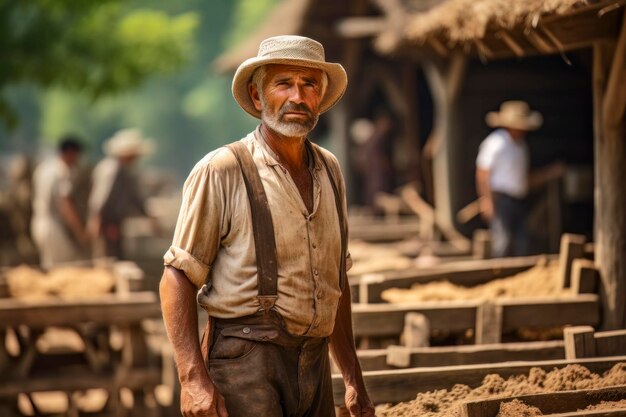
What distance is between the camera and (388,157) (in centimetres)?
1883

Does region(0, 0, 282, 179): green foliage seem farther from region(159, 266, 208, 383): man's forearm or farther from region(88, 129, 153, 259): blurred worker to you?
region(159, 266, 208, 383): man's forearm

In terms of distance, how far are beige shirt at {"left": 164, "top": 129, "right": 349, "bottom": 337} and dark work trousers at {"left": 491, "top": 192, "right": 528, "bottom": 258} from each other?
7.72 m

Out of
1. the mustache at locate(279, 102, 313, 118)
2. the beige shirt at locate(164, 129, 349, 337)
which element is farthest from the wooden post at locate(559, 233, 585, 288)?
the mustache at locate(279, 102, 313, 118)

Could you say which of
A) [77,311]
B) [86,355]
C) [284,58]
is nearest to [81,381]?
[86,355]

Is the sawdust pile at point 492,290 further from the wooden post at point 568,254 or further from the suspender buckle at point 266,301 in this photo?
the suspender buckle at point 266,301

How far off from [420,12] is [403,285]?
4826mm

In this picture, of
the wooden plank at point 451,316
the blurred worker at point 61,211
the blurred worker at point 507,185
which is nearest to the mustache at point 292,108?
the wooden plank at point 451,316

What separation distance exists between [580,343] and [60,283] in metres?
6.39

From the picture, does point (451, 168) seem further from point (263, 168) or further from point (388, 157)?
point (263, 168)

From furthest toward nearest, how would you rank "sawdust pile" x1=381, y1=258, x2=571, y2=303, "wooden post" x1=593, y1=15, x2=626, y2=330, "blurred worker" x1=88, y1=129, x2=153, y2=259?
"blurred worker" x1=88, y1=129, x2=153, y2=259 → "sawdust pile" x1=381, y1=258, x2=571, y2=303 → "wooden post" x1=593, y1=15, x2=626, y2=330

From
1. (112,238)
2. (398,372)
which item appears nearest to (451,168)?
(112,238)

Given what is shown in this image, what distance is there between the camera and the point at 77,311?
9.37 meters

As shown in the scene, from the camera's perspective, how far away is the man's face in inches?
188

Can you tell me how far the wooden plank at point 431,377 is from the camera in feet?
18.6
